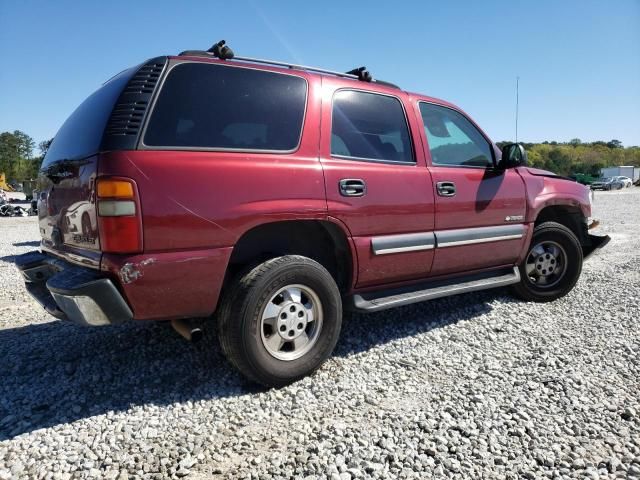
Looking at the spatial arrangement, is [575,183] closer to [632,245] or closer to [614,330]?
[614,330]

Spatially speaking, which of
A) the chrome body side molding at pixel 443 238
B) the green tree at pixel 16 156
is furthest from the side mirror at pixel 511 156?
the green tree at pixel 16 156

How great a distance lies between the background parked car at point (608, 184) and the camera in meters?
42.8

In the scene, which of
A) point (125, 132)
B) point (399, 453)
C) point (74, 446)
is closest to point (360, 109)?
point (125, 132)

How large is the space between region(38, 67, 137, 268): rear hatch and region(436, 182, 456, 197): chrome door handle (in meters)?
2.30

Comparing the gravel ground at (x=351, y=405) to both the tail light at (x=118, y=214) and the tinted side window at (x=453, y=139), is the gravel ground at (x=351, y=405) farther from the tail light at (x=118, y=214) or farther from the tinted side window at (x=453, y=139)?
the tinted side window at (x=453, y=139)

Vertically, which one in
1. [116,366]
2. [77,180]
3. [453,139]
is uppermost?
[453,139]

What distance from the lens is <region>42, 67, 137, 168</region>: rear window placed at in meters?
2.47

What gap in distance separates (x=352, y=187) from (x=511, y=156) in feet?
6.17

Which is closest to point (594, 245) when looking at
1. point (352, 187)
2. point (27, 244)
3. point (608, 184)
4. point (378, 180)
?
point (378, 180)

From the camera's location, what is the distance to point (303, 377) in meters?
2.90

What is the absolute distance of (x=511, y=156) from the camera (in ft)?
13.2

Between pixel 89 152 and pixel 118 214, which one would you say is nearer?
pixel 118 214

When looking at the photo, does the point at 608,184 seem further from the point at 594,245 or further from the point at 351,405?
Result: the point at 351,405

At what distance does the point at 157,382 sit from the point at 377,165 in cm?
211
